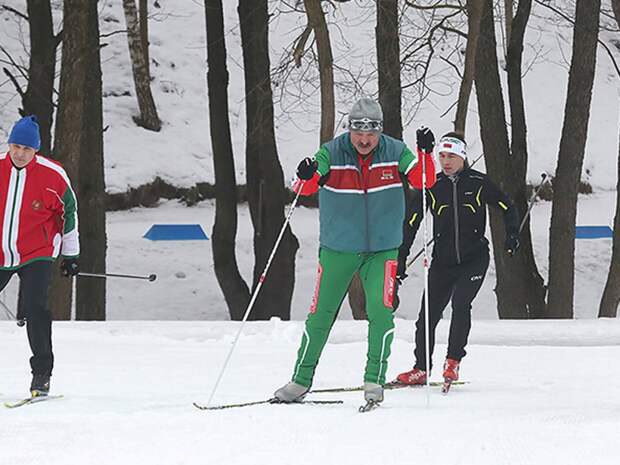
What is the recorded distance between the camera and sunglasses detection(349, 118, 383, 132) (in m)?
6.57

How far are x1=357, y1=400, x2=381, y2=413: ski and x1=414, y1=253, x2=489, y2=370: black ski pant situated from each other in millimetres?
1323

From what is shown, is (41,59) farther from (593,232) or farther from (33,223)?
(593,232)

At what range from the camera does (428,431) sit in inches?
222

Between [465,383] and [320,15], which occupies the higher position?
[320,15]

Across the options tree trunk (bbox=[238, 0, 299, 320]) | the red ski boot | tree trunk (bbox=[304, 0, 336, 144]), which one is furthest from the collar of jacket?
tree trunk (bbox=[238, 0, 299, 320])

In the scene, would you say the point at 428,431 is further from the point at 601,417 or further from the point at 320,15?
the point at 320,15

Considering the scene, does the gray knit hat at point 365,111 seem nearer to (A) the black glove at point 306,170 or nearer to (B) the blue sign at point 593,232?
(A) the black glove at point 306,170

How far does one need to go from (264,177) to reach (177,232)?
6723 millimetres

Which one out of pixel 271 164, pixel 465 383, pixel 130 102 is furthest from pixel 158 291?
pixel 465 383

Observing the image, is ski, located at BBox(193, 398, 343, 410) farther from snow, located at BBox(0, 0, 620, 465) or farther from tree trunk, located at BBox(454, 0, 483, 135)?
tree trunk, located at BBox(454, 0, 483, 135)

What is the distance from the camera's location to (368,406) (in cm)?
646

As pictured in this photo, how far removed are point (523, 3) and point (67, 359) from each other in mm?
8623

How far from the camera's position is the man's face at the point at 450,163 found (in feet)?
25.2

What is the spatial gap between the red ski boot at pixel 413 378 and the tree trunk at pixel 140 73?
14.6 metres
